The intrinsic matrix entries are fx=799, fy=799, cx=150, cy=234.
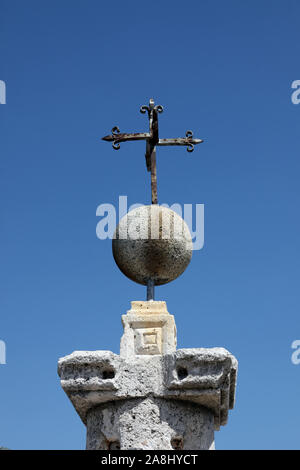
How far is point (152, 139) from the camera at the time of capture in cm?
834

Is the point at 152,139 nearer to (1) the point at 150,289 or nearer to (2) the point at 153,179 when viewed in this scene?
(2) the point at 153,179

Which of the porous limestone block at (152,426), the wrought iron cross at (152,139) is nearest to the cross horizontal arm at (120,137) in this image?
the wrought iron cross at (152,139)

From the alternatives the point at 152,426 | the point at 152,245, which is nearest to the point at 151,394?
the point at 152,426

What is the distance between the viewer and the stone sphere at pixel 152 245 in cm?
778

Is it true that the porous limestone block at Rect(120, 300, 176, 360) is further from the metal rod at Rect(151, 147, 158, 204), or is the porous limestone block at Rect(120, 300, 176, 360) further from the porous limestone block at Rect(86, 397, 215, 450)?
the metal rod at Rect(151, 147, 158, 204)

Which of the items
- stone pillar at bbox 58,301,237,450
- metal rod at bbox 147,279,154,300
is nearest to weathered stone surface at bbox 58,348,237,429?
stone pillar at bbox 58,301,237,450

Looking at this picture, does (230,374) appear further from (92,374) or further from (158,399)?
(92,374)

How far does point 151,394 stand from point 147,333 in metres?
0.64

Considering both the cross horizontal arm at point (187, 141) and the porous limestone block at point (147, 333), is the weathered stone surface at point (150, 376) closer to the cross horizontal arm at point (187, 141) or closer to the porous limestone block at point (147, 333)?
the porous limestone block at point (147, 333)

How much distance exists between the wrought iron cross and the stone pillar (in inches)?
74.0

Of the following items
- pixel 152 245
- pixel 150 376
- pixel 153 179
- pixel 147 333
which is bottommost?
pixel 150 376

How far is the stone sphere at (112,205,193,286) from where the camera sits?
7.78m
